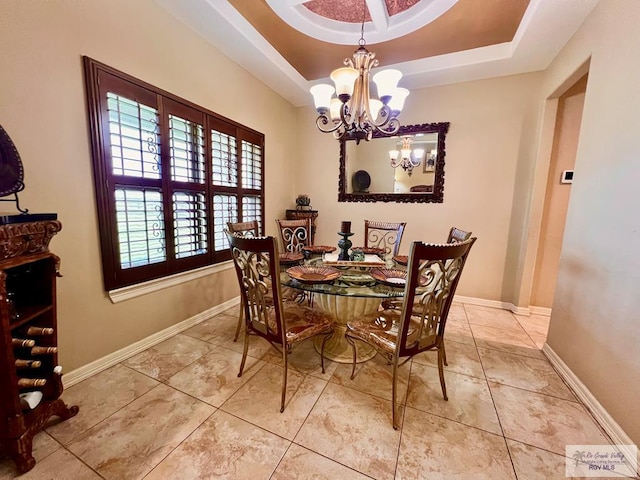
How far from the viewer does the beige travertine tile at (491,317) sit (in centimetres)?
264

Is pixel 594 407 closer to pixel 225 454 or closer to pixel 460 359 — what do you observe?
pixel 460 359

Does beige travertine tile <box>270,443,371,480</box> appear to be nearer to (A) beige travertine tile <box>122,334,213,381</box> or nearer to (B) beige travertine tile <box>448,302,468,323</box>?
(A) beige travertine tile <box>122,334,213,381</box>

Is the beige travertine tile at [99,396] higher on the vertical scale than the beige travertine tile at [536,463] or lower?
lower

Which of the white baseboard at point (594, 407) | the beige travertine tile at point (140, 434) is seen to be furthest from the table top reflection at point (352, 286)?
the white baseboard at point (594, 407)

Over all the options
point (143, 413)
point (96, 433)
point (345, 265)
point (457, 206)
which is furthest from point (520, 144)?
point (96, 433)

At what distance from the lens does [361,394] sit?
162 cm

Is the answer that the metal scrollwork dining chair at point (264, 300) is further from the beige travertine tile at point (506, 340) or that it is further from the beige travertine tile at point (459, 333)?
the beige travertine tile at point (506, 340)

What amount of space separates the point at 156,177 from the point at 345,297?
179 cm

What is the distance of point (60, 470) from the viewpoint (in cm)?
112

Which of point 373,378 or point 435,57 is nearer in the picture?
point 373,378

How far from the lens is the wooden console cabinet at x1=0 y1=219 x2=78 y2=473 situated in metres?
1.02

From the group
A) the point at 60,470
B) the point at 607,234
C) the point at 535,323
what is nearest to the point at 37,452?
the point at 60,470

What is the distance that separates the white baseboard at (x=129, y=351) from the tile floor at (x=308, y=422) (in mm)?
70

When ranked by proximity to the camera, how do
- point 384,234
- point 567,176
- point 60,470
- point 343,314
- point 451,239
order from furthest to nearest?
point 384,234
point 567,176
point 451,239
point 343,314
point 60,470
